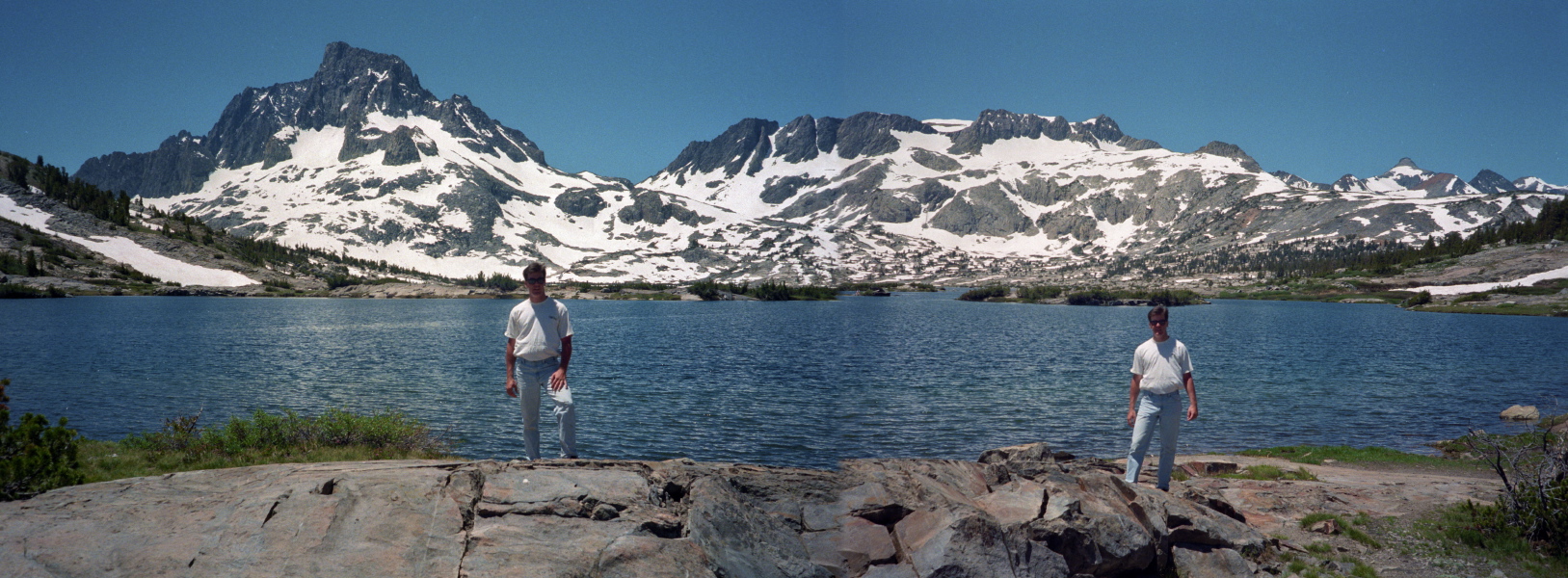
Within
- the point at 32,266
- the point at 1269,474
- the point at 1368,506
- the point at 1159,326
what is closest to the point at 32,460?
the point at 1159,326

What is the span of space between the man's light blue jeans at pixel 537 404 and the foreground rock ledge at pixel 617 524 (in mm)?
1948

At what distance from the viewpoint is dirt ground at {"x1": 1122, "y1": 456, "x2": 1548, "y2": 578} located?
42.9 ft

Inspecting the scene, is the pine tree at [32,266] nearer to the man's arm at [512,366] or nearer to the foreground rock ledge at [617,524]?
the man's arm at [512,366]

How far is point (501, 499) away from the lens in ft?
34.3

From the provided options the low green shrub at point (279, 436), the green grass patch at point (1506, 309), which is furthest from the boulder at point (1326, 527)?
the green grass patch at point (1506, 309)

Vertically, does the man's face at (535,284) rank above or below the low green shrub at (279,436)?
above

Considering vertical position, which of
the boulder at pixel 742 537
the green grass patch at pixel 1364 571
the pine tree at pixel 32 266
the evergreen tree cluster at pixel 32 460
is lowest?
the green grass patch at pixel 1364 571

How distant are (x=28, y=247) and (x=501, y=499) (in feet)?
725

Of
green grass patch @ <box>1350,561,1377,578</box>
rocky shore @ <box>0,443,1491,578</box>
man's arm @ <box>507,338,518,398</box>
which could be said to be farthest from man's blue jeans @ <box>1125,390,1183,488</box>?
man's arm @ <box>507,338,518,398</box>

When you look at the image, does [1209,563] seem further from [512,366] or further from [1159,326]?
[512,366]

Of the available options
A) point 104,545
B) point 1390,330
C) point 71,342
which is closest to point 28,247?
point 71,342

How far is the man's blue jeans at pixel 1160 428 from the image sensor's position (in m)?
15.0

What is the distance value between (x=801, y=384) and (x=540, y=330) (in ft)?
93.4

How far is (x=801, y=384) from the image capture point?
41469mm
